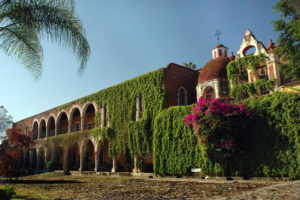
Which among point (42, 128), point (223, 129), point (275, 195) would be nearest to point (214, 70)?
point (223, 129)

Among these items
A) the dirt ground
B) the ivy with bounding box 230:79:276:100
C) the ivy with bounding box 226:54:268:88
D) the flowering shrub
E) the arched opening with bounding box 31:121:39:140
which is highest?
the ivy with bounding box 226:54:268:88

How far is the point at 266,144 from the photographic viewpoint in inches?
447

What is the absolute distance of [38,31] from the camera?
7.28 metres

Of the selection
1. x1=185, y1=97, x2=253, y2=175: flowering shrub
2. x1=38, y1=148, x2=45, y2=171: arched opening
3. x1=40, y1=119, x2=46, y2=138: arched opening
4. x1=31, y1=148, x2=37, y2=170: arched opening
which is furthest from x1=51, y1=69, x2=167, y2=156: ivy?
x1=31, y1=148, x2=37, y2=170: arched opening

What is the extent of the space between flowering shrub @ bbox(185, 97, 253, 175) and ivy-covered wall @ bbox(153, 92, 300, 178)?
318 millimetres

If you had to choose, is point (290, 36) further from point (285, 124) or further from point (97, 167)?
point (97, 167)

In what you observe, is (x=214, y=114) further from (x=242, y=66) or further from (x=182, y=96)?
(x=182, y=96)

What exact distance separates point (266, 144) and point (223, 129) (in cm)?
196

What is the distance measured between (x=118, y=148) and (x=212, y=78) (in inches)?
365

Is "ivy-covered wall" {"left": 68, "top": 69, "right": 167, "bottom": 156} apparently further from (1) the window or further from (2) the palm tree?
(2) the palm tree

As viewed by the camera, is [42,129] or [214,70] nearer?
[214,70]

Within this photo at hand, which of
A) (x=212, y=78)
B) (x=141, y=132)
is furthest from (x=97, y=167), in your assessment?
(x=212, y=78)

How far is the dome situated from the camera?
1873 centimetres

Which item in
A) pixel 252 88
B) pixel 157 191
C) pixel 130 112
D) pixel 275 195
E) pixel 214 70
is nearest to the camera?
pixel 275 195
